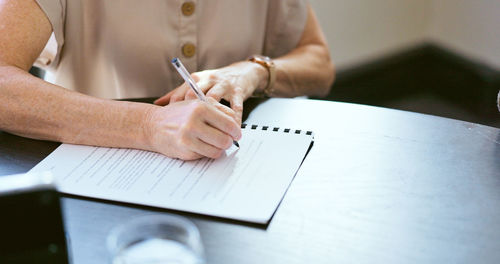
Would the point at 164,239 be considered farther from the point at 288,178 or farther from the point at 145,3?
the point at 145,3

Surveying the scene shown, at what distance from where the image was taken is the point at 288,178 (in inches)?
39.3

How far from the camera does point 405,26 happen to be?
357cm

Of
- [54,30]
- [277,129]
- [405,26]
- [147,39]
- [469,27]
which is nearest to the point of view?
[277,129]

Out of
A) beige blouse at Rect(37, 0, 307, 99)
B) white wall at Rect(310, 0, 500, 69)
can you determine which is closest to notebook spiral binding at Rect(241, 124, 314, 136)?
beige blouse at Rect(37, 0, 307, 99)

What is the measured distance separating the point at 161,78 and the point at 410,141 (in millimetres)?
723

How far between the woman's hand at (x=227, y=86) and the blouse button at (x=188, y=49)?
0.16 meters

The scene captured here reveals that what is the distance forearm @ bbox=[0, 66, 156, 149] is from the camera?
3.68 feet

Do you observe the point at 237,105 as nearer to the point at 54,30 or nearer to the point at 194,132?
the point at 194,132

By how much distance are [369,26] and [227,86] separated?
2.30 m

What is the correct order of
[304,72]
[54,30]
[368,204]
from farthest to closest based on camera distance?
[304,72] → [54,30] → [368,204]

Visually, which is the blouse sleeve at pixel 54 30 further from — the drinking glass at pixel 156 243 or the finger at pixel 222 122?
the drinking glass at pixel 156 243

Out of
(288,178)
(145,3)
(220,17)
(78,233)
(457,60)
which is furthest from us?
(457,60)

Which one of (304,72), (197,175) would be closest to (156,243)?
(197,175)

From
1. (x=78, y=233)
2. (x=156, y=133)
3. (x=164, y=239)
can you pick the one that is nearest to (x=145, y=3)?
(x=156, y=133)
